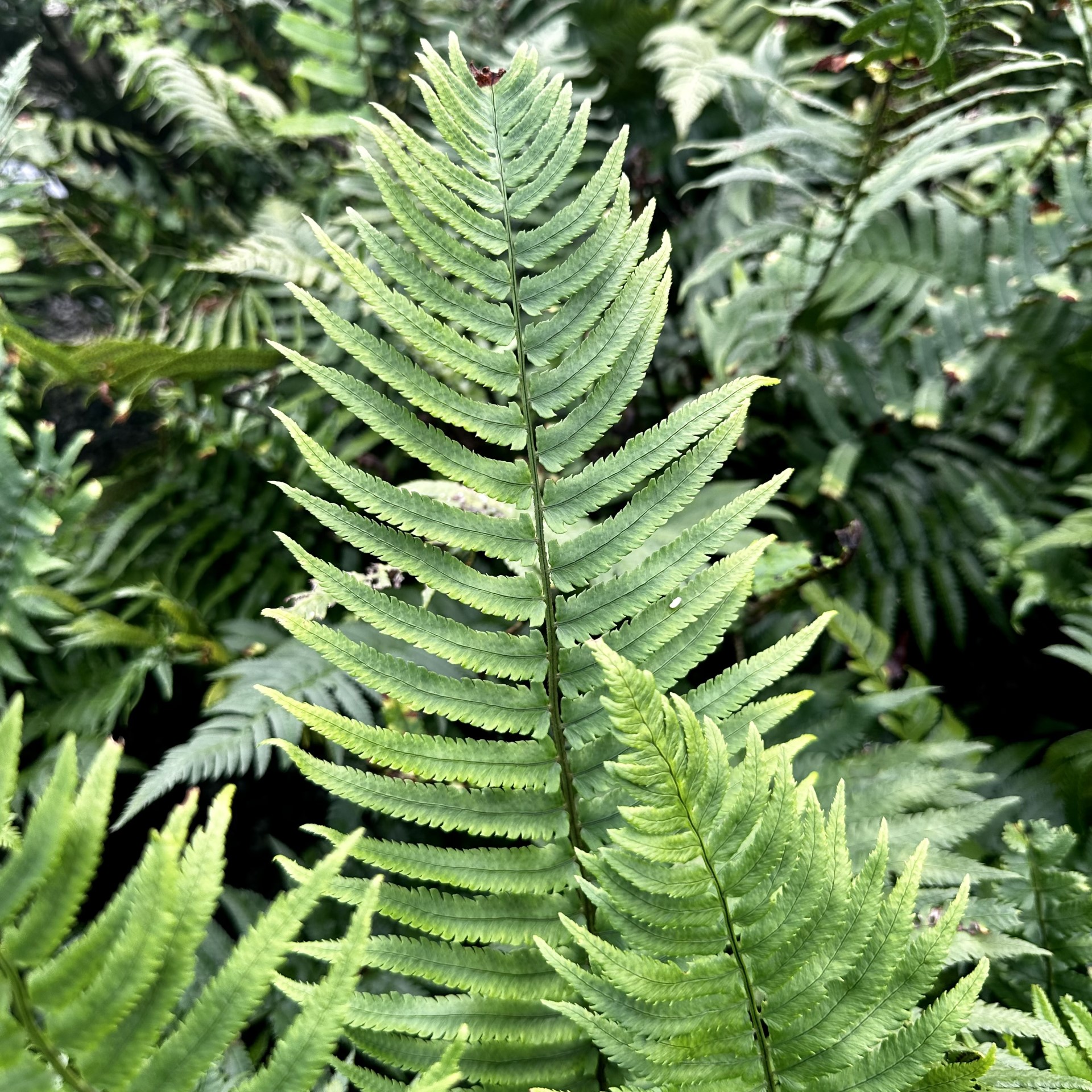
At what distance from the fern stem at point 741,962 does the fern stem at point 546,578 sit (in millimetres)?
207

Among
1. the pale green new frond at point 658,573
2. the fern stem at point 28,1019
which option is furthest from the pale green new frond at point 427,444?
the fern stem at point 28,1019

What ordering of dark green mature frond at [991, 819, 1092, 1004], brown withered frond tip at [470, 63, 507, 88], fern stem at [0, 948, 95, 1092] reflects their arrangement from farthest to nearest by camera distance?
dark green mature frond at [991, 819, 1092, 1004], brown withered frond tip at [470, 63, 507, 88], fern stem at [0, 948, 95, 1092]

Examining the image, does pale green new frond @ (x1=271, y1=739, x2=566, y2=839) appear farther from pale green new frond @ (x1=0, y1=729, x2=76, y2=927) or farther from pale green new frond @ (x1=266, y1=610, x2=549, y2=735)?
pale green new frond @ (x1=0, y1=729, x2=76, y2=927)

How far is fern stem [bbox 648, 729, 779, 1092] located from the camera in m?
0.63

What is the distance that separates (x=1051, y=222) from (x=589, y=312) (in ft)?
4.25

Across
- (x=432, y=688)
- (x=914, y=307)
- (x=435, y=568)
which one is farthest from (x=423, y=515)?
(x=914, y=307)

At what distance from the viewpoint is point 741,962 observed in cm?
66

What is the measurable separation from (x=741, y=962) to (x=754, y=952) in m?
0.01

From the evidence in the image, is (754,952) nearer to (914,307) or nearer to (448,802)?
(448,802)

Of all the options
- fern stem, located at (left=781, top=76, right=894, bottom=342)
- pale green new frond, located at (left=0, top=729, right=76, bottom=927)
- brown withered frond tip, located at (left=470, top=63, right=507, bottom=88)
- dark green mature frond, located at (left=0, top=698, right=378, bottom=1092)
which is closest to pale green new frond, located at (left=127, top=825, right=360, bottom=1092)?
dark green mature frond, located at (left=0, top=698, right=378, bottom=1092)

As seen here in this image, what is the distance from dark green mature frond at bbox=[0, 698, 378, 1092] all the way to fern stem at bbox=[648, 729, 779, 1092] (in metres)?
0.25

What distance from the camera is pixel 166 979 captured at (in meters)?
0.51

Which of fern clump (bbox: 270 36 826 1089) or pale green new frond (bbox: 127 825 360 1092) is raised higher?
fern clump (bbox: 270 36 826 1089)

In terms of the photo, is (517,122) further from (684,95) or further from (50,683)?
(50,683)
